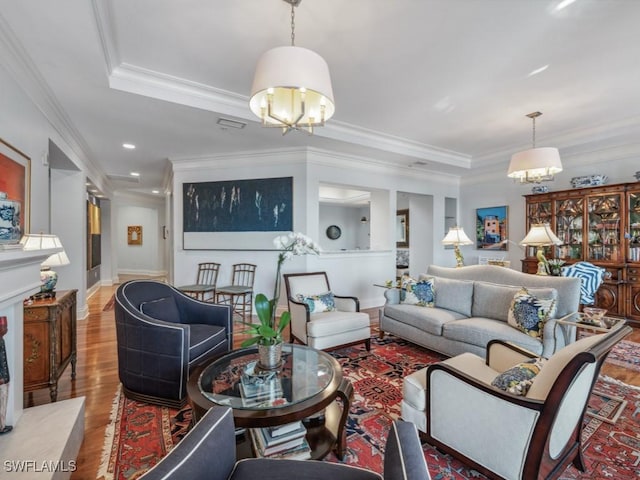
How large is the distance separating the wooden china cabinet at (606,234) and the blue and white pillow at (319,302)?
13.5ft

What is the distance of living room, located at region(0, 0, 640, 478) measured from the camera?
224cm

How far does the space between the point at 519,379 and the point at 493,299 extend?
72.6 inches

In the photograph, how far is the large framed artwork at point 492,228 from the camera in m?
6.13

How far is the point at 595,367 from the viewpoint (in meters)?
1.50

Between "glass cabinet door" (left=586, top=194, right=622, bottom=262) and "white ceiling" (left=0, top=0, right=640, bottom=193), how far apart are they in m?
0.97

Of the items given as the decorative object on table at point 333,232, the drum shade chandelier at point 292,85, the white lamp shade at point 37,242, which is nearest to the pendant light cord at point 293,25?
the drum shade chandelier at point 292,85

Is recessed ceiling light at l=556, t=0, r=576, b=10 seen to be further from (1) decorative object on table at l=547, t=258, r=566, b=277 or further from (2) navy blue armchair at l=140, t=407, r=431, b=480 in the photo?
(2) navy blue armchair at l=140, t=407, r=431, b=480

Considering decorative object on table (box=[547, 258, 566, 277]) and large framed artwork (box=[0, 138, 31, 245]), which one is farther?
decorative object on table (box=[547, 258, 566, 277])

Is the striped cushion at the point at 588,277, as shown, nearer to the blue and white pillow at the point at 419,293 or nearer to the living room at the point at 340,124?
the blue and white pillow at the point at 419,293

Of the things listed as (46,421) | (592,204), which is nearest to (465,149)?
(592,204)

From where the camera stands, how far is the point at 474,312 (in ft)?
11.0

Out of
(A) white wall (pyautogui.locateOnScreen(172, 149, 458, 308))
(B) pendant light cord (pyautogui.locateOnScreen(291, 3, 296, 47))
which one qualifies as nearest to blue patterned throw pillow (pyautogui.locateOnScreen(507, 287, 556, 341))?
(A) white wall (pyautogui.locateOnScreen(172, 149, 458, 308))

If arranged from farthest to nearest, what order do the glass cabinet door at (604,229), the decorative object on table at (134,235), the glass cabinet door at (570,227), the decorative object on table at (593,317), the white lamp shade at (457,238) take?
the decorative object on table at (134,235) → the glass cabinet door at (570,227) → the glass cabinet door at (604,229) → the white lamp shade at (457,238) → the decorative object on table at (593,317)

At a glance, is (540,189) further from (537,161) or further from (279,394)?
(279,394)
